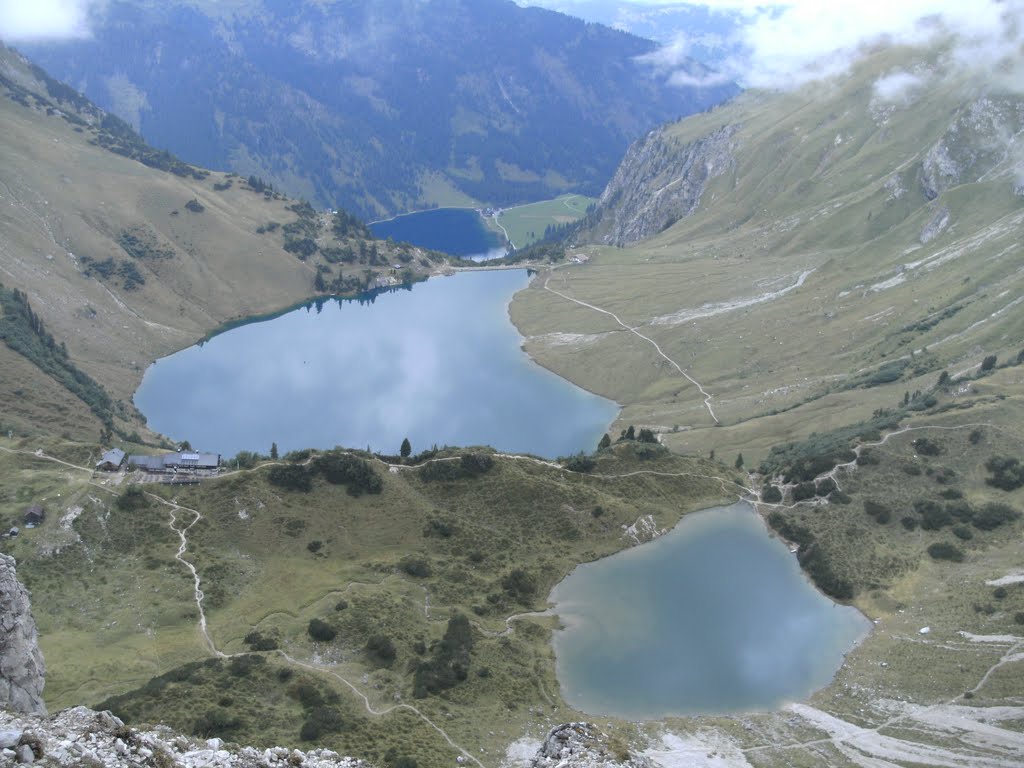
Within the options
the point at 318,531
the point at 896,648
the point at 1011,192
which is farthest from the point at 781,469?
the point at 1011,192

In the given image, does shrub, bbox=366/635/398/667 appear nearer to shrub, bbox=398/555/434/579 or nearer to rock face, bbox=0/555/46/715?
shrub, bbox=398/555/434/579

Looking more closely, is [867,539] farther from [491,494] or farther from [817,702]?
[491,494]

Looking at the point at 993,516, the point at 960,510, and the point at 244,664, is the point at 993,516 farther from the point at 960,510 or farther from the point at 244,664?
the point at 244,664

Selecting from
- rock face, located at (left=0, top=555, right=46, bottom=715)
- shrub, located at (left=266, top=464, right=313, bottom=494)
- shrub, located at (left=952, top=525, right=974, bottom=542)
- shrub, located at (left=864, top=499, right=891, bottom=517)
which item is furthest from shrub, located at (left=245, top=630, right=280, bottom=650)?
shrub, located at (left=952, top=525, right=974, bottom=542)

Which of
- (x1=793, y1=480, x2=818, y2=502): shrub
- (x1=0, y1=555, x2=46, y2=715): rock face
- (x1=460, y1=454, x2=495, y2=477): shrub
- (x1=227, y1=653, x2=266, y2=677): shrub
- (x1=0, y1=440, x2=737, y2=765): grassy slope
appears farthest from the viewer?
A: (x1=793, y1=480, x2=818, y2=502): shrub

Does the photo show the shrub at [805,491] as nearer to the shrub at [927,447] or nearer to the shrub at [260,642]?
the shrub at [927,447]

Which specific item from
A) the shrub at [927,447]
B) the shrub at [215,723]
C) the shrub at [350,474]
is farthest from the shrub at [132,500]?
the shrub at [927,447]
